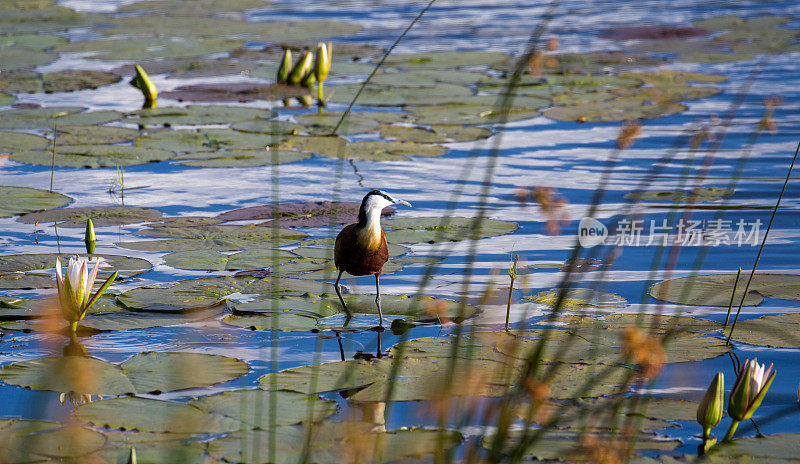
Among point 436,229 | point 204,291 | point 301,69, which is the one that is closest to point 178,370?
point 204,291

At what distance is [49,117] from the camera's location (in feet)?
25.2

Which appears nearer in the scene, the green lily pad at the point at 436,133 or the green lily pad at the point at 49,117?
the green lily pad at the point at 436,133

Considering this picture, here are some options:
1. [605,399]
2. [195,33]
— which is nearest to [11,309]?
[605,399]

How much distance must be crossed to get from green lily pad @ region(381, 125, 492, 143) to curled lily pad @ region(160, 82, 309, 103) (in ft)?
4.83

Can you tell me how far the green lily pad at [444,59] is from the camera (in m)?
10.1

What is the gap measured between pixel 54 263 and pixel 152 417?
187 centimetres

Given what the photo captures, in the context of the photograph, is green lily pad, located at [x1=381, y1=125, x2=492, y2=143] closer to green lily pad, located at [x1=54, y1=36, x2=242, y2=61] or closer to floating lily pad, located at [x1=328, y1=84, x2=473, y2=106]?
floating lily pad, located at [x1=328, y1=84, x2=473, y2=106]

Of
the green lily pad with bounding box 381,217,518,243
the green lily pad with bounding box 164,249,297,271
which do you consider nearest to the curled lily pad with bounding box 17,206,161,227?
the green lily pad with bounding box 164,249,297,271

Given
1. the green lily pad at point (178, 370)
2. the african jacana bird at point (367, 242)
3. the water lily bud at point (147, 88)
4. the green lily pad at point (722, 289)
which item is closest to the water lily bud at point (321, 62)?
the water lily bud at point (147, 88)

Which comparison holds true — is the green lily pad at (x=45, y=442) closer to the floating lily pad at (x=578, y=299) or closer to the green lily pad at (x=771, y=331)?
the floating lily pad at (x=578, y=299)

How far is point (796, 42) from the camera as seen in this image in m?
11.0

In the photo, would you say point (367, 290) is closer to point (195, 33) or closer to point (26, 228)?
point (26, 228)

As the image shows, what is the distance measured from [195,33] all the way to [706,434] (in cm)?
1069

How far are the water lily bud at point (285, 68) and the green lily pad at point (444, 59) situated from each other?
1476 mm
